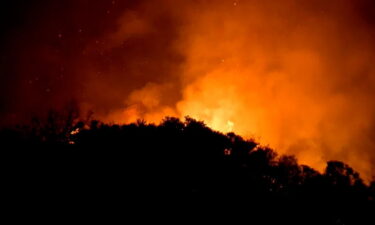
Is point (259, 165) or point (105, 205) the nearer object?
point (105, 205)

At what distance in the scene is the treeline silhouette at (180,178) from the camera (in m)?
23.5

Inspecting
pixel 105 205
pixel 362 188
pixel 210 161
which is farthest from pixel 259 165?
pixel 105 205

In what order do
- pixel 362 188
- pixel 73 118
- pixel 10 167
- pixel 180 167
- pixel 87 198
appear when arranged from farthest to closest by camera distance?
pixel 73 118
pixel 362 188
pixel 180 167
pixel 10 167
pixel 87 198

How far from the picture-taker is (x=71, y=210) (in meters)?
21.0

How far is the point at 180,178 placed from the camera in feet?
88.8

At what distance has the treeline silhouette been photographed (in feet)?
77.2

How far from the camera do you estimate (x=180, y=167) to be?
28.3 m

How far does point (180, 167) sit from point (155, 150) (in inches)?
96.5

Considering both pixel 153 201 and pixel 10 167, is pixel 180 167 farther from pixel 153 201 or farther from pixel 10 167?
pixel 10 167

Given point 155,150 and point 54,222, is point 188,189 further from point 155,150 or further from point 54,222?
point 54,222

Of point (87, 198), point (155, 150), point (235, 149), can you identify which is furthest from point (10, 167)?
point (235, 149)

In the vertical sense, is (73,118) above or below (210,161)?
above

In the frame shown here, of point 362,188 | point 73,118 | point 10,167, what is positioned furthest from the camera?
point 73,118

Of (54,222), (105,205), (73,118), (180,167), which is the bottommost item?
(54,222)
